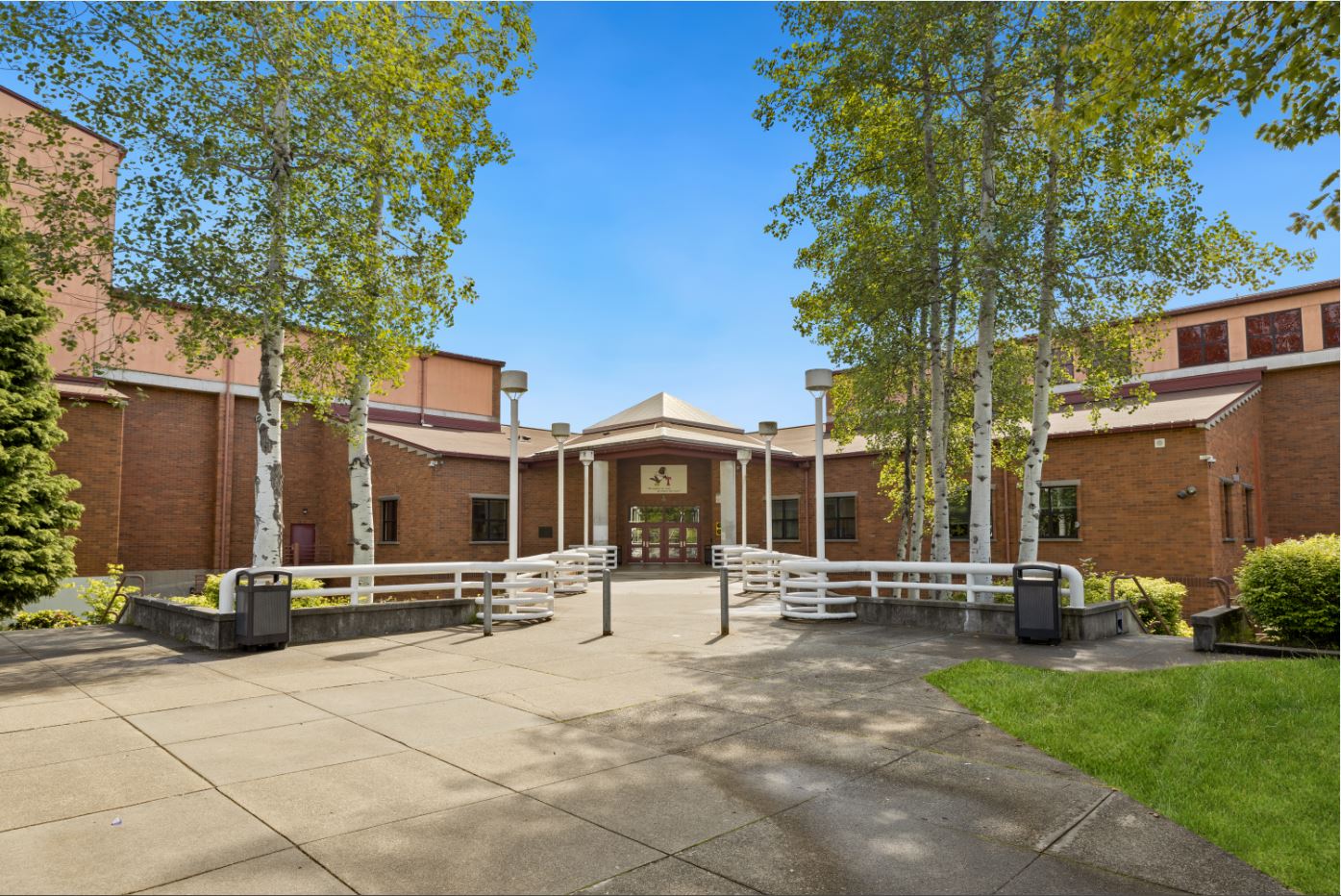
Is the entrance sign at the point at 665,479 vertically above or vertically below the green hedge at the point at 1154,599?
above

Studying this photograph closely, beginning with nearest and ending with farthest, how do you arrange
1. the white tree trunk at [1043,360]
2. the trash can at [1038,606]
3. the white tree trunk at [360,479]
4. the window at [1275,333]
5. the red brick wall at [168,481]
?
the trash can at [1038,606] < the white tree trunk at [1043,360] < the white tree trunk at [360,479] < the red brick wall at [168,481] < the window at [1275,333]

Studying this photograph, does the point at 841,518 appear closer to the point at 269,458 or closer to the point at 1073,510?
the point at 1073,510

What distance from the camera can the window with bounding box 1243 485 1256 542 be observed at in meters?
23.8

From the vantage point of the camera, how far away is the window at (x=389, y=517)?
28.0 m

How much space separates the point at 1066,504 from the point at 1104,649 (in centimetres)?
1425

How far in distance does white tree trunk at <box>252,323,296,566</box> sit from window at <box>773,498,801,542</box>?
819 inches

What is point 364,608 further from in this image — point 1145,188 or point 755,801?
point 1145,188

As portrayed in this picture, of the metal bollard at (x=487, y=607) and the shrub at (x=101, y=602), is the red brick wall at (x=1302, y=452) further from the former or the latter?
the shrub at (x=101, y=602)

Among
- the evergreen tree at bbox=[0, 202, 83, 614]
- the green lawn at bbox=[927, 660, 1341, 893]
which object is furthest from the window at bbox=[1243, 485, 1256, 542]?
the evergreen tree at bbox=[0, 202, 83, 614]

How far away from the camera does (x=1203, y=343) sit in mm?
29516

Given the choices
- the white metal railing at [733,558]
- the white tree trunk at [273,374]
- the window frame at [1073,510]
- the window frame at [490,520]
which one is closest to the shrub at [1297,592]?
the window frame at [1073,510]

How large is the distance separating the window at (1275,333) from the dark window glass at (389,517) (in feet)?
100

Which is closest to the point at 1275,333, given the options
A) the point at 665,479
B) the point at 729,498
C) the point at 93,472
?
the point at 729,498

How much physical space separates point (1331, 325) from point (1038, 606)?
24.5 metres
